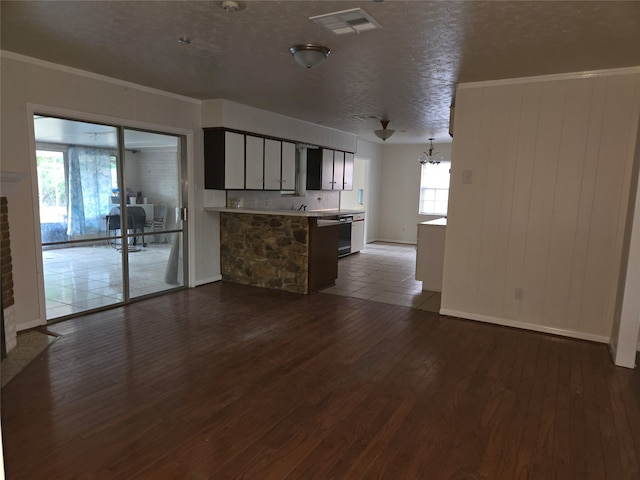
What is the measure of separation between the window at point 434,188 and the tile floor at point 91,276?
6792mm

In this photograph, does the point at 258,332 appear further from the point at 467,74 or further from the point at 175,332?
the point at 467,74

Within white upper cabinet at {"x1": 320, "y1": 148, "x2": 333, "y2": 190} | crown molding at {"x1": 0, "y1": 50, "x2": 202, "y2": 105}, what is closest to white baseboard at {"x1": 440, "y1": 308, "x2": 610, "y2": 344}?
white upper cabinet at {"x1": 320, "y1": 148, "x2": 333, "y2": 190}

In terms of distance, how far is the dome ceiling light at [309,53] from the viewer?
323 cm

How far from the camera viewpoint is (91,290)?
15.4 feet

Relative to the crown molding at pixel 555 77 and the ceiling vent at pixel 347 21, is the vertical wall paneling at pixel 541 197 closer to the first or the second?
the crown molding at pixel 555 77

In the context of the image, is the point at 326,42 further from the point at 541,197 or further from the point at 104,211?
the point at 104,211

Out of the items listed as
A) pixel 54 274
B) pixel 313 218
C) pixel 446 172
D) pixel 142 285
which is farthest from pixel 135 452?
pixel 446 172

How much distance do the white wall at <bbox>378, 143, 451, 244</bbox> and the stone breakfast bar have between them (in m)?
4.81

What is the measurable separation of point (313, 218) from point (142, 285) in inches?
89.9

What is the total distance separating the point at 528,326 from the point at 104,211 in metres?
4.66

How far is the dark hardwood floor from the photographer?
2.18 m

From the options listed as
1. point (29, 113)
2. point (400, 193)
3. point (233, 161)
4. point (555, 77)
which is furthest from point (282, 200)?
point (555, 77)

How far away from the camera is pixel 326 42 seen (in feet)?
10.5

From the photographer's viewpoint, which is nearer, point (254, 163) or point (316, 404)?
point (316, 404)
